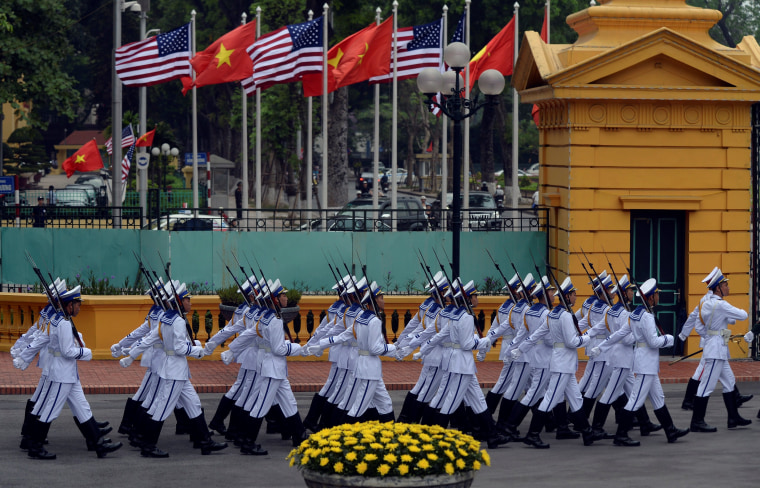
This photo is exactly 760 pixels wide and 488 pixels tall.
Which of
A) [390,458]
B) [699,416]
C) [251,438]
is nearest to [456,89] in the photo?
[699,416]

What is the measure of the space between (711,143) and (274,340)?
969 cm

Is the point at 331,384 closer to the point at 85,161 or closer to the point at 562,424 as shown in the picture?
the point at 562,424

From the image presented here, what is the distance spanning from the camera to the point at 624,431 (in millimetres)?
14477

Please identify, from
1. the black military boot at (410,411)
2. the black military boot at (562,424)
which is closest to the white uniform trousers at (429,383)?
the black military boot at (410,411)

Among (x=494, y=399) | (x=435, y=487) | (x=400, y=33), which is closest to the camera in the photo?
(x=435, y=487)

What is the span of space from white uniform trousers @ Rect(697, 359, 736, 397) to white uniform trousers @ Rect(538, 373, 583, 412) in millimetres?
1759

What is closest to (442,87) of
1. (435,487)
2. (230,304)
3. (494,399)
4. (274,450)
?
(230,304)

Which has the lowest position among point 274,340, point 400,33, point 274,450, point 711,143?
point 274,450

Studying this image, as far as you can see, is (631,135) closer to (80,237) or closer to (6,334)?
(80,237)

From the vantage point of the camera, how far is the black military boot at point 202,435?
1378cm

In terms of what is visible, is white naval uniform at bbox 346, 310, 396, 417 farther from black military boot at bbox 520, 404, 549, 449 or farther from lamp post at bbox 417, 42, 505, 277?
lamp post at bbox 417, 42, 505, 277

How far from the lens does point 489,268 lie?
21.7 m

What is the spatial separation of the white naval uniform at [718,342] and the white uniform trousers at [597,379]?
118 cm

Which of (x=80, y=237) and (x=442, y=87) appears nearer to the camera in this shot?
(x=442, y=87)
